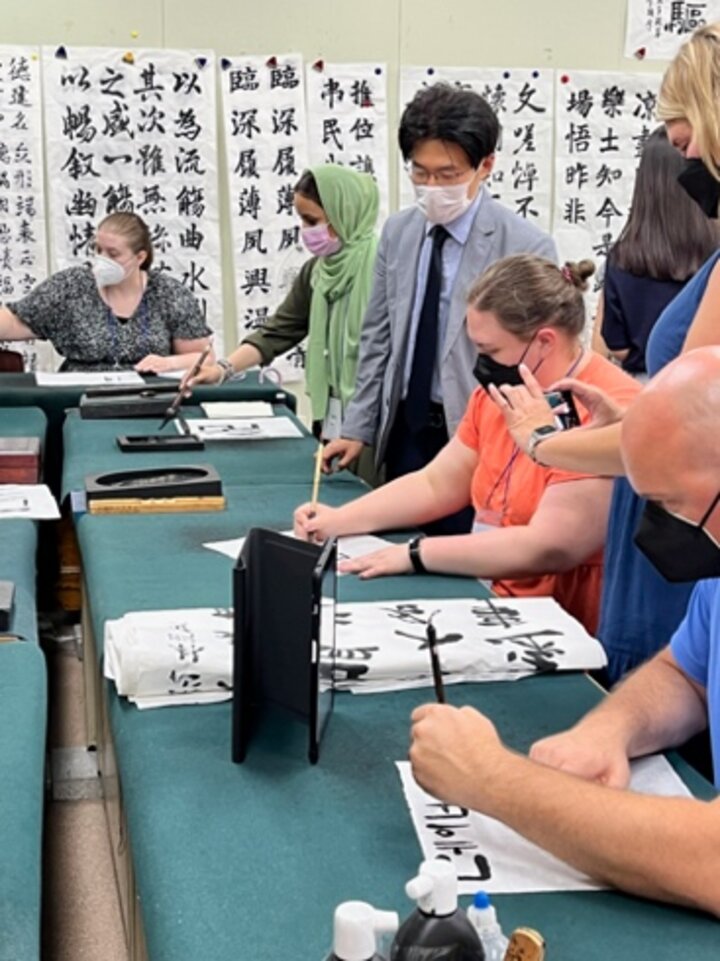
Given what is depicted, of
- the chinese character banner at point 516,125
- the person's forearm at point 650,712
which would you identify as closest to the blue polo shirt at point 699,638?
the person's forearm at point 650,712

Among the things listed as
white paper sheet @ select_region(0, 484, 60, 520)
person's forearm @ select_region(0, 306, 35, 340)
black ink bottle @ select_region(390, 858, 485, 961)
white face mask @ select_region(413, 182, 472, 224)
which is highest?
white face mask @ select_region(413, 182, 472, 224)

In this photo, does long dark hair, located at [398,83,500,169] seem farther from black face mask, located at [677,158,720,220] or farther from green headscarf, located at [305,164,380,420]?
black face mask, located at [677,158,720,220]

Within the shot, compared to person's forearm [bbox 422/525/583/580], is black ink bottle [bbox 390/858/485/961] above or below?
above

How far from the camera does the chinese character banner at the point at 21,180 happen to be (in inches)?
158

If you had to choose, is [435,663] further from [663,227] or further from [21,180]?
[21,180]

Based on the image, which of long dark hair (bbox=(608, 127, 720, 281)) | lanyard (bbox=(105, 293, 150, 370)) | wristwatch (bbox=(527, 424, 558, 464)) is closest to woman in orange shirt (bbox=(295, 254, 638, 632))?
wristwatch (bbox=(527, 424, 558, 464))

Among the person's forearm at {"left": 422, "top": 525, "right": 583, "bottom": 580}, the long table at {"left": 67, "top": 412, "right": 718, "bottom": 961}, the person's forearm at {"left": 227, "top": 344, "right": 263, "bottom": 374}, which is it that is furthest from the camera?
the person's forearm at {"left": 227, "top": 344, "right": 263, "bottom": 374}

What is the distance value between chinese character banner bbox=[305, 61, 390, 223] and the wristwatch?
108 inches

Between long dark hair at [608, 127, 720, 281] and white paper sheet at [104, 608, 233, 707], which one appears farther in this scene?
long dark hair at [608, 127, 720, 281]

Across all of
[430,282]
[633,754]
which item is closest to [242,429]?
[430,282]

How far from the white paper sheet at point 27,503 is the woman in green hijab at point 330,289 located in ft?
→ 2.73

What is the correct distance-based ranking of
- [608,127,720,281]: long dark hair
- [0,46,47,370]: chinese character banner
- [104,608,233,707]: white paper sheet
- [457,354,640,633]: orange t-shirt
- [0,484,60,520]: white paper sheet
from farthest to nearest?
[0,46,47,370]: chinese character banner → [608,127,720,281]: long dark hair → [0,484,60,520]: white paper sheet → [457,354,640,633]: orange t-shirt → [104,608,233,707]: white paper sheet

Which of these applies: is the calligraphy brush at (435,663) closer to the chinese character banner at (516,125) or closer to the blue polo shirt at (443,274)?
the blue polo shirt at (443,274)

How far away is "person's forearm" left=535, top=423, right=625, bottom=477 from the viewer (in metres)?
1.52
